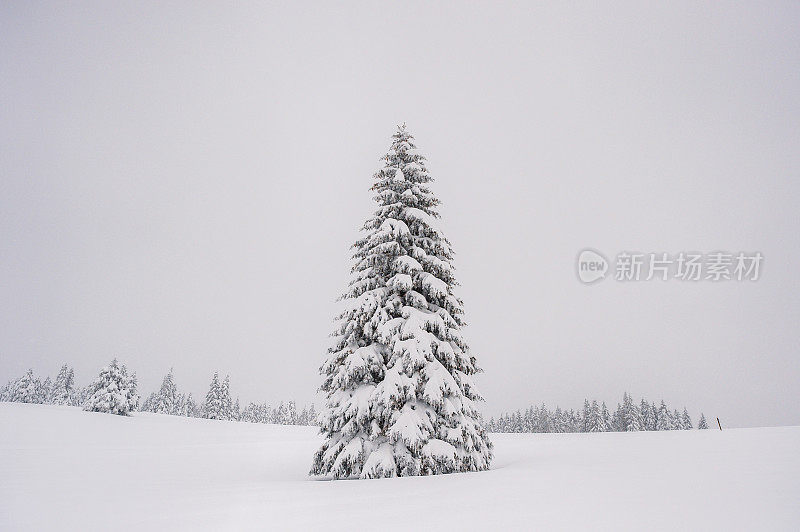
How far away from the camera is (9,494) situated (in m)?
9.23

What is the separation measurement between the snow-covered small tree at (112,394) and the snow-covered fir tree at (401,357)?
48.2 m

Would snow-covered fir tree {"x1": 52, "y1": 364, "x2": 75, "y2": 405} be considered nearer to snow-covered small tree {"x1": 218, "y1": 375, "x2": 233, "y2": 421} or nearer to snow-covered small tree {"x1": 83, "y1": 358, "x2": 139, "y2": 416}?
snow-covered small tree {"x1": 218, "y1": 375, "x2": 233, "y2": 421}

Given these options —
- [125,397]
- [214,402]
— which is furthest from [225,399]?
[125,397]

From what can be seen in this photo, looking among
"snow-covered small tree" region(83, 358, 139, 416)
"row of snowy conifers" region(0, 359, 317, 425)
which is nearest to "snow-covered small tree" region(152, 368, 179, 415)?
"row of snowy conifers" region(0, 359, 317, 425)

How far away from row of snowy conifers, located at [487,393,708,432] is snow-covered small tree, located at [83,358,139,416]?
2915 inches

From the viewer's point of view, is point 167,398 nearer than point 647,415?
No

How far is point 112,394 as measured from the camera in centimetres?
5006

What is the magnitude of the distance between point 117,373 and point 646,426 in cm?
9413

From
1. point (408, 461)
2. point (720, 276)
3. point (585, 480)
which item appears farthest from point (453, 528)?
point (720, 276)

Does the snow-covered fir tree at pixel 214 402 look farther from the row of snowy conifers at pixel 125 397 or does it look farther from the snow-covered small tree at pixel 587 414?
the snow-covered small tree at pixel 587 414

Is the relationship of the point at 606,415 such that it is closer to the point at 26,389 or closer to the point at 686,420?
the point at 686,420

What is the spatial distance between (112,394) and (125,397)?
141cm

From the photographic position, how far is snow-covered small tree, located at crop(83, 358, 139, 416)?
49781 mm

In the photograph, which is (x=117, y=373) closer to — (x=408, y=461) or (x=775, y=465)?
(x=408, y=461)
